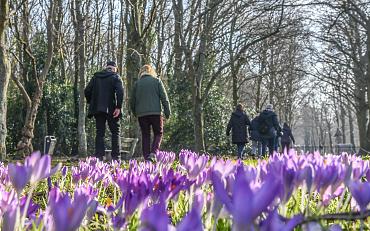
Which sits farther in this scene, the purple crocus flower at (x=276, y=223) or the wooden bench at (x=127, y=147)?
the wooden bench at (x=127, y=147)

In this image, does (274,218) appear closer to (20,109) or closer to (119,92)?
(119,92)

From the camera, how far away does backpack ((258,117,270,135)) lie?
14758 mm

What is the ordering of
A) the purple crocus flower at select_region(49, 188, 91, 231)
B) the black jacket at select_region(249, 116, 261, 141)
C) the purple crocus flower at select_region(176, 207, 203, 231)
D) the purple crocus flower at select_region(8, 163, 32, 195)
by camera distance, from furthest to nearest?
the black jacket at select_region(249, 116, 261, 141) < the purple crocus flower at select_region(8, 163, 32, 195) < the purple crocus flower at select_region(49, 188, 91, 231) < the purple crocus flower at select_region(176, 207, 203, 231)

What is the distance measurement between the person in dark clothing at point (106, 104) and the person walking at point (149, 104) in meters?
0.32

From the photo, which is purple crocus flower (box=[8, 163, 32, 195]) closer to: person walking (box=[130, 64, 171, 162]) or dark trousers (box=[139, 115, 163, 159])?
person walking (box=[130, 64, 171, 162])

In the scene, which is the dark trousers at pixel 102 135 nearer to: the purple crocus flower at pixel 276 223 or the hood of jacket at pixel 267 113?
the hood of jacket at pixel 267 113

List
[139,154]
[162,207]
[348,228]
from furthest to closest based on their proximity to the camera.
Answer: [139,154], [348,228], [162,207]

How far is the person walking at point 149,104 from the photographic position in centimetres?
818

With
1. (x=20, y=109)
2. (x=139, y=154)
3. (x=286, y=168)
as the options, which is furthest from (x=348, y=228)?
(x=20, y=109)

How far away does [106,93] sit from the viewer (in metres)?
8.19

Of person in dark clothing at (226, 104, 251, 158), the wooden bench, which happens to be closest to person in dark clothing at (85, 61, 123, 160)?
the wooden bench

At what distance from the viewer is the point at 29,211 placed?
1.23m

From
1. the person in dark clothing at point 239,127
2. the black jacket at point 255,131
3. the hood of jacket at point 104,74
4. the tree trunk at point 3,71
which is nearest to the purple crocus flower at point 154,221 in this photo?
the hood of jacket at point 104,74

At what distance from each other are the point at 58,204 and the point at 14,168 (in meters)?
0.51
